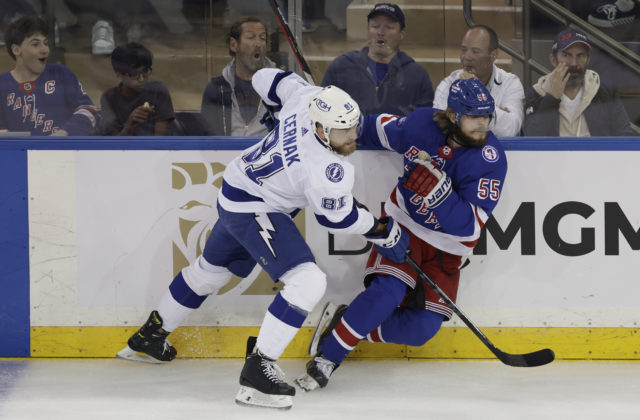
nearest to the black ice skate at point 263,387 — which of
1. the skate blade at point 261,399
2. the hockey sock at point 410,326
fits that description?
the skate blade at point 261,399

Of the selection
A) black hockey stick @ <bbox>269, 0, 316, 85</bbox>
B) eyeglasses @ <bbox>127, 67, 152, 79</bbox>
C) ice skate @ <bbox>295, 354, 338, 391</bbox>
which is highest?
black hockey stick @ <bbox>269, 0, 316, 85</bbox>

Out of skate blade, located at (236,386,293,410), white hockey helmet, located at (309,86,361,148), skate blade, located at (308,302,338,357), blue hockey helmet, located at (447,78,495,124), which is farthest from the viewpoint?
skate blade, located at (308,302,338,357)

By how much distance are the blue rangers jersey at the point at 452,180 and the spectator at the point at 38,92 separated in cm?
114

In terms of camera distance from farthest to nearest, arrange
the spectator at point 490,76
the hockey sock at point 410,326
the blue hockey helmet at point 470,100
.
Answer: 1. the spectator at point 490,76
2. the hockey sock at point 410,326
3. the blue hockey helmet at point 470,100

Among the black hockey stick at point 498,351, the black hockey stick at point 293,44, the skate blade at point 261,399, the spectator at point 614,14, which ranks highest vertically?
the spectator at point 614,14

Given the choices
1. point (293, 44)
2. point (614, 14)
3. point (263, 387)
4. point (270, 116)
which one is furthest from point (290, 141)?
point (614, 14)

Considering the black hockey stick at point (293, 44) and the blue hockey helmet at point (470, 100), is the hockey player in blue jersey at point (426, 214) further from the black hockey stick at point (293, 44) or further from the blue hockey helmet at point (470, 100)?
the black hockey stick at point (293, 44)

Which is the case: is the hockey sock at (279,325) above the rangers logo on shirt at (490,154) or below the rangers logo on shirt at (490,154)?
below

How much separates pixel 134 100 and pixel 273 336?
1.16 m

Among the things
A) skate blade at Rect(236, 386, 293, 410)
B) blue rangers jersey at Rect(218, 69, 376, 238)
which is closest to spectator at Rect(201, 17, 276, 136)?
blue rangers jersey at Rect(218, 69, 376, 238)

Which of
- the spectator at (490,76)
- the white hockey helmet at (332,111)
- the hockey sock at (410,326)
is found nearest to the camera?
the white hockey helmet at (332,111)

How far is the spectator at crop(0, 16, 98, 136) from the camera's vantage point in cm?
338

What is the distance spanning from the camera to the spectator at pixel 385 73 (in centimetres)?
340

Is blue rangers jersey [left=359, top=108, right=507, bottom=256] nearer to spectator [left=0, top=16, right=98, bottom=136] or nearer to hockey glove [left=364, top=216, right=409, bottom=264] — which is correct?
hockey glove [left=364, top=216, right=409, bottom=264]
